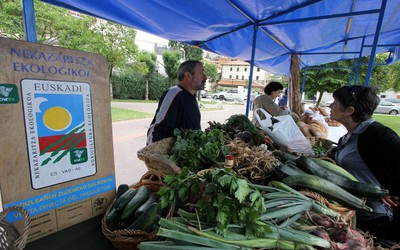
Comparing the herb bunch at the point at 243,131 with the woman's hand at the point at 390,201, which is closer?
the woman's hand at the point at 390,201

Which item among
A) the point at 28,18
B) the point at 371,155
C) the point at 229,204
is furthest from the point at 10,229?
the point at 371,155

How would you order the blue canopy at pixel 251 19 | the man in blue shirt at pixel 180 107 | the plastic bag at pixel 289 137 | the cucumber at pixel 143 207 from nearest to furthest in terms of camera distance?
1. the cucumber at pixel 143 207
2. the plastic bag at pixel 289 137
3. the man in blue shirt at pixel 180 107
4. the blue canopy at pixel 251 19

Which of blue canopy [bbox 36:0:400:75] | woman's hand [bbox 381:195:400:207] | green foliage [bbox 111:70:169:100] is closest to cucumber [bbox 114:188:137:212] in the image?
woman's hand [bbox 381:195:400:207]

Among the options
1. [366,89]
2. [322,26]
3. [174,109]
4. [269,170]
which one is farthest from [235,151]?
[322,26]

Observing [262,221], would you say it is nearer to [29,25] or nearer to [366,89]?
[366,89]

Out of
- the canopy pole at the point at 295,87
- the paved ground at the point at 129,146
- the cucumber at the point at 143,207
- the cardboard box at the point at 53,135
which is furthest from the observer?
the canopy pole at the point at 295,87

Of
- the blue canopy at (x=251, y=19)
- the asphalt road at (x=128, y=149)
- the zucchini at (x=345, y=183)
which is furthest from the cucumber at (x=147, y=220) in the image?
the asphalt road at (x=128, y=149)

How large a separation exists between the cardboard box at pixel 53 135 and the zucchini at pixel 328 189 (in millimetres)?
1223

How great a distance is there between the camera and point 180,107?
2.53 meters

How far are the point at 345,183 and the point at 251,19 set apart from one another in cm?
321

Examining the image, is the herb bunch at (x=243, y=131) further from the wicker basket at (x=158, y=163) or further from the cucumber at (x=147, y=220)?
the cucumber at (x=147, y=220)

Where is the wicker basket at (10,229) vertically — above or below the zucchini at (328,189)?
below

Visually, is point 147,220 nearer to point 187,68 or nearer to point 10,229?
point 10,229

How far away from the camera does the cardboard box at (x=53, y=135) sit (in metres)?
0.98
